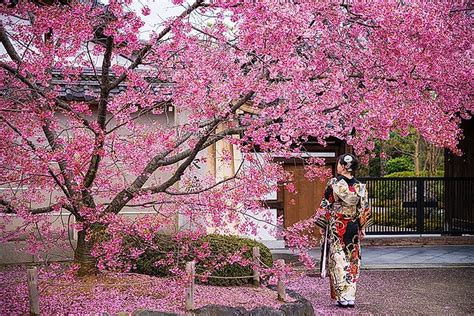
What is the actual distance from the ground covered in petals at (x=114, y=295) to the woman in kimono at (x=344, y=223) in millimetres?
1114

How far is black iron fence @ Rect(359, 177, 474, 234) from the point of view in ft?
55.0

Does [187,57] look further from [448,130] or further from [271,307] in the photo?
[448,130]

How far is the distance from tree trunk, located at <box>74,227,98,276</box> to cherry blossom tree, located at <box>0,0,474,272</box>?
2 cm

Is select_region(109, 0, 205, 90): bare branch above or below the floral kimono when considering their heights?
above

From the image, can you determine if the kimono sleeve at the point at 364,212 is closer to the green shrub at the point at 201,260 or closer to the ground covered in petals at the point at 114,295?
the green shrub at the point at 201,260

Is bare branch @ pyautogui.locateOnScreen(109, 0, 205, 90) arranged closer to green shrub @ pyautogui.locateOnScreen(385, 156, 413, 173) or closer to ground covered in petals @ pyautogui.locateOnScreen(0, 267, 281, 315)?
ground covered in petals @ pyautogui.locateOnScreen(0, 267, 281, 315)

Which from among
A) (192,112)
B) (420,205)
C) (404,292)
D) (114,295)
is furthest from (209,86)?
(420,205)

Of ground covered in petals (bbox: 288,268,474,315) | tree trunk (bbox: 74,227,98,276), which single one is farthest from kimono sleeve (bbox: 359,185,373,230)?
tree trunk (bbox: 74,227,98,276)

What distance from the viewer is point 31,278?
616 cm

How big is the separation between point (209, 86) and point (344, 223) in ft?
10.9

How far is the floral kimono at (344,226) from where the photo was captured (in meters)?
8.88

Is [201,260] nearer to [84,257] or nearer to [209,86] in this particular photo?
[84,257]

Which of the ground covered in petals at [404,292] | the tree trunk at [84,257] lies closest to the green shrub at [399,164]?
the ground covered in petals at [404,292]

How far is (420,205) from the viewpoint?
16875mm
